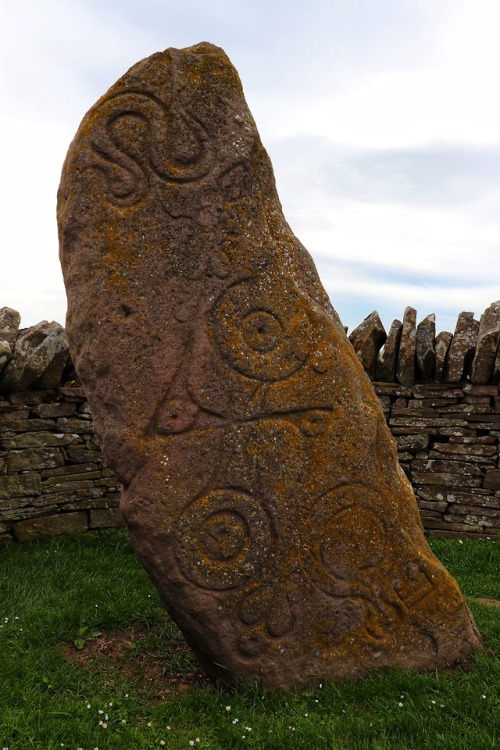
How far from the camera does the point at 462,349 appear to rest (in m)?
7.19

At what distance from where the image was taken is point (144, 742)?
3244mm

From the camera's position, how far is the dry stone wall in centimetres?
641

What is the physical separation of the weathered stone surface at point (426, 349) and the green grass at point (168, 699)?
2997 millimetres

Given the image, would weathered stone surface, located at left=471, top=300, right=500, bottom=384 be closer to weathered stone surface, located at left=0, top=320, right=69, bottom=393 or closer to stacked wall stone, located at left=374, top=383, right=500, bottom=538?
stacked wall stone, located at left=374, top=383, right=500, bottom=538

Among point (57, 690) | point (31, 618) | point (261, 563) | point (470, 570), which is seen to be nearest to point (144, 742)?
point (57, 690)

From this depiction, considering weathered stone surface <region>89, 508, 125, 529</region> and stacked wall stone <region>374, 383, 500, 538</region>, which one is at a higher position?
stacked wall stone <region>374, 383, 500, 538</region>

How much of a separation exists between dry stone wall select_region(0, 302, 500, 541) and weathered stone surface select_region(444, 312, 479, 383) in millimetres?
11

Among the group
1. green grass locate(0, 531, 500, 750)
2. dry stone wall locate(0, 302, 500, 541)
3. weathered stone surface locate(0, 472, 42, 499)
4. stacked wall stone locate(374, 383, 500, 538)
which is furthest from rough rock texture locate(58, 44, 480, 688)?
stacked wall stone locate(374, 383, 500, 538)

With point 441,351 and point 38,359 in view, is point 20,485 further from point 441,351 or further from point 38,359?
point 441,351

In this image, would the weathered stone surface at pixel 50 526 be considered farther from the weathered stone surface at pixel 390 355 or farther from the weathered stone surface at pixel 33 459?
the weathered stone surface at pixel 390 355

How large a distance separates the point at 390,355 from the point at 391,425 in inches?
30.6

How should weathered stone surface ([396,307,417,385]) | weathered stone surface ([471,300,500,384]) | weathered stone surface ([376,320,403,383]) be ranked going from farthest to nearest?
1. weathered stone surface ([376,320,403,383])
2. weathered stone surface ([396,307,417,385])
3. weathered stone surface ([471,300,500,384])

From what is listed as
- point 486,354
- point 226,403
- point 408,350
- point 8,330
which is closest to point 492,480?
point 486,354

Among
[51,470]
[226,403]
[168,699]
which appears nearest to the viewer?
[226,403]
